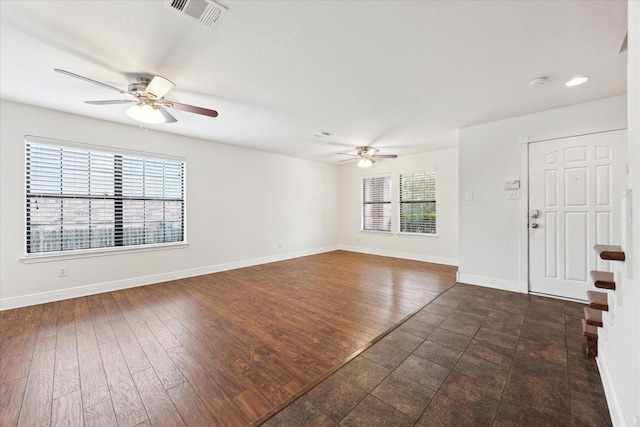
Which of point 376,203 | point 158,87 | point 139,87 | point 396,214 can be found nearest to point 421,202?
point 396,214

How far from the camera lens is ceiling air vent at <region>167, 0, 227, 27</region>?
61.9 inches

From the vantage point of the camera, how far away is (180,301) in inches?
Result: 129

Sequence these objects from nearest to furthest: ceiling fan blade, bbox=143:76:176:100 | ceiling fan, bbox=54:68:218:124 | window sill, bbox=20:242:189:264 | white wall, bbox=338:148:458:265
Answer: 1. ceiling fan blade, bbox=143:76:176:100
2. ceiling fan, bbox=54:68:218:124
3. window sill, bbox=20:242:189:264
4. white wall, bbox=338:148:458:265

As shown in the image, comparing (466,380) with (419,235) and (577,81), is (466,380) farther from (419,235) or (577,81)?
(419,235)

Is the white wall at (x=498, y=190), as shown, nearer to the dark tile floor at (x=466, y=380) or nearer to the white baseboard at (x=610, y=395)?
the dark tile floor at (x=466, y=380)

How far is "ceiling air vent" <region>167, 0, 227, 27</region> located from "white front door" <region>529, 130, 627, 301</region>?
13.3 feet

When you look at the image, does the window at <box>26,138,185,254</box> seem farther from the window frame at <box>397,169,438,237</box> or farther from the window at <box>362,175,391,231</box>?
the window frame at <box>397,169,438,237</box>

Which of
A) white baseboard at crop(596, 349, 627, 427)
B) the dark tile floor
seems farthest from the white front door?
white baseboard at crop(596, 349, 627, 427)

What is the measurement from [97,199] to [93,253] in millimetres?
781

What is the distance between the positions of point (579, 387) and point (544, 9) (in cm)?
252

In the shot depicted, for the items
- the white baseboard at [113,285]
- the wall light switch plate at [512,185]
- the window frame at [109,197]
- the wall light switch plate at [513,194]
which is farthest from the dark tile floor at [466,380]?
the window frame at [109,197]

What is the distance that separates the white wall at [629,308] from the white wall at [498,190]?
2061mm

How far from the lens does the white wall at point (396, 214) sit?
536 centimetres

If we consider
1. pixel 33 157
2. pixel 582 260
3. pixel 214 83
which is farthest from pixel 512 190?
pixel 33 157
